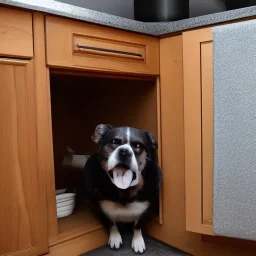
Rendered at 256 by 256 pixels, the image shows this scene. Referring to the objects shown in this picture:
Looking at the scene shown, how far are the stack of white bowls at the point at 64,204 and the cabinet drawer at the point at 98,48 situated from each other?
57cm

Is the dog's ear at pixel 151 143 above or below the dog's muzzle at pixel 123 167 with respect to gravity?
above

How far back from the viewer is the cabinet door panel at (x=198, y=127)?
A: 104 centimetres

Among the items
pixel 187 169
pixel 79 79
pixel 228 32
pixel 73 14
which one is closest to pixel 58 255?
pixel 187 169

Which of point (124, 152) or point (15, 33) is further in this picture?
point (124, 152)

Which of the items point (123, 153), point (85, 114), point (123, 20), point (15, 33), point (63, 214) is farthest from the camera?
point (85, 114)

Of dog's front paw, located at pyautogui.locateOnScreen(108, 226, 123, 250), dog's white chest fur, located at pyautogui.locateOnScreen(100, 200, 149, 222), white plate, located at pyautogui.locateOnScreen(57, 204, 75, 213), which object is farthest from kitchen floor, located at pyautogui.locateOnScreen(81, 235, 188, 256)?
white plate, located at pyautogui.locateOnScreen(57, 204, 75, 213)

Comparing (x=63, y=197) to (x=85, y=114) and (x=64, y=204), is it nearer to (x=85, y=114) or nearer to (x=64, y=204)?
(x=64, y=204)

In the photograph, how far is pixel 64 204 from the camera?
1313 mm

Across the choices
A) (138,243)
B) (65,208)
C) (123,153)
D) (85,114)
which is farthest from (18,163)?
(85,114)

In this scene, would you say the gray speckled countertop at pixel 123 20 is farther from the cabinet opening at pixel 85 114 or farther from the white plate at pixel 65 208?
the white plate at pixel 65 208

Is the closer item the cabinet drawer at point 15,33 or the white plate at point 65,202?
the cabinet drawer at point 15,33

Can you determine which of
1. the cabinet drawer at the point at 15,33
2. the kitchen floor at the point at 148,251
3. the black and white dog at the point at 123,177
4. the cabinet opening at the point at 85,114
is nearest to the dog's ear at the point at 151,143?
the black and white dog at the point at 123,177

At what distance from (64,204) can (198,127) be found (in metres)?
0.64

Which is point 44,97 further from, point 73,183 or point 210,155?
point 73,183
